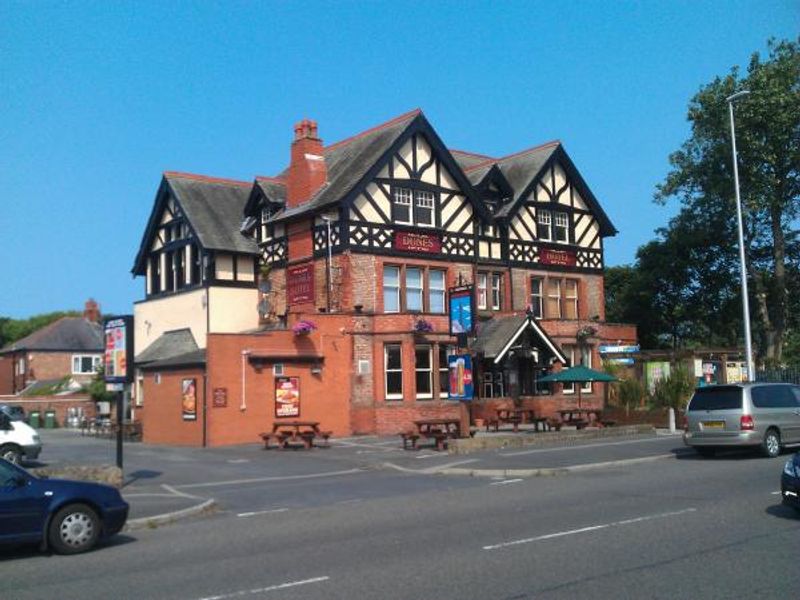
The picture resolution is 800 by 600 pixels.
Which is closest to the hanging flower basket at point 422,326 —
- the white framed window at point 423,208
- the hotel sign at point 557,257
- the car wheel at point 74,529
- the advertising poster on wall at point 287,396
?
the white framed window at point 423,208

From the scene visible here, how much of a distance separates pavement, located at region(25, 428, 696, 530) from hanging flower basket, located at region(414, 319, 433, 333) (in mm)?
4303

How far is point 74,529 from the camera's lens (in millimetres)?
10719

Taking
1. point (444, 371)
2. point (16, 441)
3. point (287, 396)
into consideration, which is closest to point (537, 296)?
point (444, 371)

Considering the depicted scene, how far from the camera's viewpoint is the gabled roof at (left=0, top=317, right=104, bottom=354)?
216ft

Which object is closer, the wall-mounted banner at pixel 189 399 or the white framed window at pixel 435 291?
the wall-mounted banner at pixel 189 399

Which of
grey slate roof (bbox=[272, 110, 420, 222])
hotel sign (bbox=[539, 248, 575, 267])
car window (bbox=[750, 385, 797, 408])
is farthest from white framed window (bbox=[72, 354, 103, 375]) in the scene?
car window (bbox=[750, 385, 797, 408])

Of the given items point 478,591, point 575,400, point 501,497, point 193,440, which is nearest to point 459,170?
point 575,400

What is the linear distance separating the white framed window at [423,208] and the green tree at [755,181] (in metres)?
16.7

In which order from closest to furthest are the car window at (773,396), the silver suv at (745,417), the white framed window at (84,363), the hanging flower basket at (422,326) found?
the silver suv at (745,417) → the car window at (773,396) → the hanging flower basket at (422,326) → the white framed window at (84,363)

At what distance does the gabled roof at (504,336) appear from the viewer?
3238cm

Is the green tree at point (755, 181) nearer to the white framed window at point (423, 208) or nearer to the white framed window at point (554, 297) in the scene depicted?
the white framed window at point (554, 297)

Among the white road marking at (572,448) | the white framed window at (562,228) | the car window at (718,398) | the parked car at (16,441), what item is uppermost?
the white framed window at (562,228)

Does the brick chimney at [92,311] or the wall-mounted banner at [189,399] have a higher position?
the brick chimney at [92,311]

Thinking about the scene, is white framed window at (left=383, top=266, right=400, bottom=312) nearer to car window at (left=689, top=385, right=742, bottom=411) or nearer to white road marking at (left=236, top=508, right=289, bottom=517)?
car window at (left=689, top=385, right=742, bottom=411)
